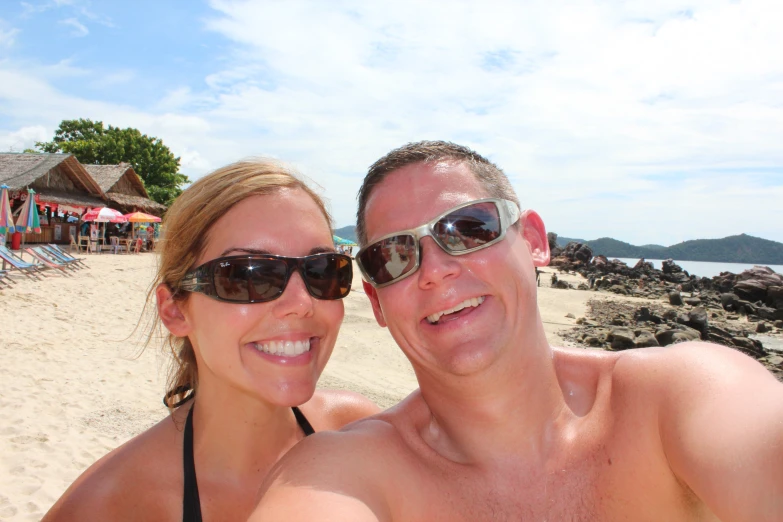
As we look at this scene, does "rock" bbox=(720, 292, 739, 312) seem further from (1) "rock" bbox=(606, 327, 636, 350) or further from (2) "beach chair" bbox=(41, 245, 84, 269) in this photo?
(2) "beach chair" bbox=(41, 245, 84, 269)

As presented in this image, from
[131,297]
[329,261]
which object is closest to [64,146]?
[131,297]

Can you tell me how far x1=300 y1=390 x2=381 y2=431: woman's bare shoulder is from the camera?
2.69 meters

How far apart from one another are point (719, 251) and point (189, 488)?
509 ft

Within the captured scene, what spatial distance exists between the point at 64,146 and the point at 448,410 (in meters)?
50.4

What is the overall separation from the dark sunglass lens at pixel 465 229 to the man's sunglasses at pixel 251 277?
0.52m

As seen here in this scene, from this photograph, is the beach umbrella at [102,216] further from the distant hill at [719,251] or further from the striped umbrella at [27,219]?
the distant hill at [719,251]

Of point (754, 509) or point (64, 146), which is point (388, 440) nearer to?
point (754, 509)

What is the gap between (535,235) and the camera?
8.10 feet

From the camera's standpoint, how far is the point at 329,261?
226cm

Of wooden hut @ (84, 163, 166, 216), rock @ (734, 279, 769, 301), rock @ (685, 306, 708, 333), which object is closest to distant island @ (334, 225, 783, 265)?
wooden hut @ (84, 163, 166, 216)

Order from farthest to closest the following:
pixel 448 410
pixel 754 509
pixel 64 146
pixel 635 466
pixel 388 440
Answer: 1. pixel 64 146
2. pixel 448 410
3. pixel 388 440
4. pixel 635 466
5. pixel 754 509

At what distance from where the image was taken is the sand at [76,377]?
14.4ft

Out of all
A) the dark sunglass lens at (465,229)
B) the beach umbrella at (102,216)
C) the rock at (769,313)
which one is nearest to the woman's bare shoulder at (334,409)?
the dark sunglass lens at (465,229)

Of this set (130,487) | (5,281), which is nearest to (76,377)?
(130,487)
